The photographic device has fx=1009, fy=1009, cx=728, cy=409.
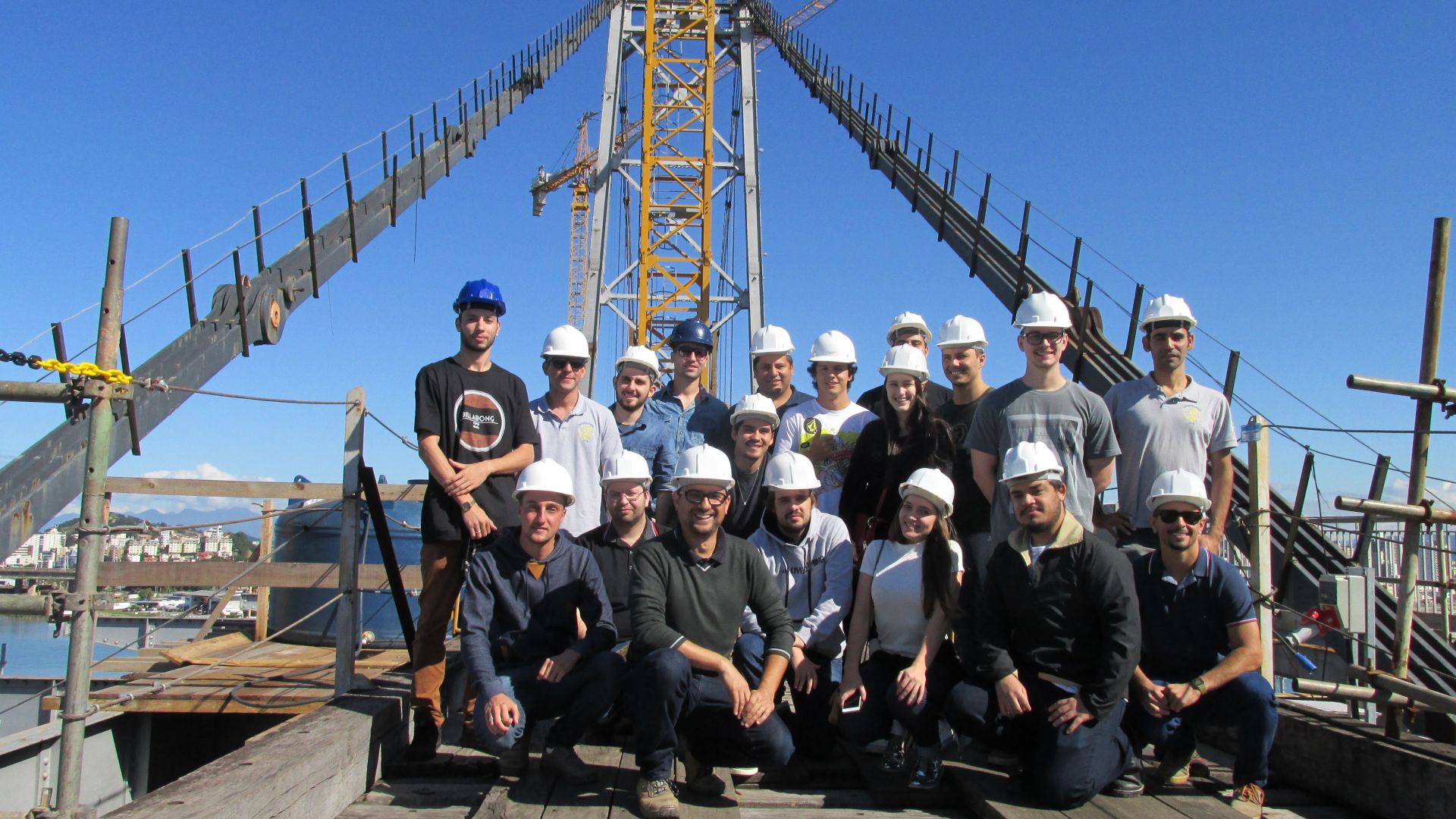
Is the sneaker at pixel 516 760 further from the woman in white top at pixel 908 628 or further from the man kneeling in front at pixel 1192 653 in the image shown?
the man kneeling in front at pixel 1192 653

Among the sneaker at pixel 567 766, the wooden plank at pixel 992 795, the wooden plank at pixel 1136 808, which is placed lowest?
the sneaker at pixel 567 766

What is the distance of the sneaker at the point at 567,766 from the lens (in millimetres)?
3391

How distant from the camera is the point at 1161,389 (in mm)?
4398

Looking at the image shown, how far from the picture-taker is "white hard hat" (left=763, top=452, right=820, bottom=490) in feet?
12.9

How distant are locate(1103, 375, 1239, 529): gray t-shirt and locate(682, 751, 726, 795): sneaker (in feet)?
6.87

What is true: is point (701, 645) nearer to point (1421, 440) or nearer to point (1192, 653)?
point (1192, 653)

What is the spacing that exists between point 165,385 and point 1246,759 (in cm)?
365

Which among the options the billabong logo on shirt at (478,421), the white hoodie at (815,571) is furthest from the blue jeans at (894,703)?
the billabong logo on shirt at (478,421)

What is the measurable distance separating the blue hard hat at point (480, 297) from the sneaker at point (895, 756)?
93.1 inches

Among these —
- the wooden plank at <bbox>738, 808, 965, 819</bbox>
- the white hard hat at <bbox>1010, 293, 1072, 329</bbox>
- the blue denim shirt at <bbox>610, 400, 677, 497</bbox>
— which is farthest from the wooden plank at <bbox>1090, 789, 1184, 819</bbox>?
the blue denim shirt at <bbox>610, 400, 677, 497</bbox>

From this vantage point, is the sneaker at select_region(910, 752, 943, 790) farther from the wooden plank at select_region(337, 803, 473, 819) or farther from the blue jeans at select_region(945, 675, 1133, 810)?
the wooden plank at select_region(337, 803, 473, 819)

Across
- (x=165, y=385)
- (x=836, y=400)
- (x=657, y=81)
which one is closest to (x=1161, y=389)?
(x=836, y=400)

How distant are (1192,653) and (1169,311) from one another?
1570 mm

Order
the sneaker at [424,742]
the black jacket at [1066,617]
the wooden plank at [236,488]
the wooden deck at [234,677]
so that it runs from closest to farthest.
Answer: the black jacket at [1066,617] < the sneaker at [424,742] < the wooden deck at [234,677] < the wooden plank at [236,488]
